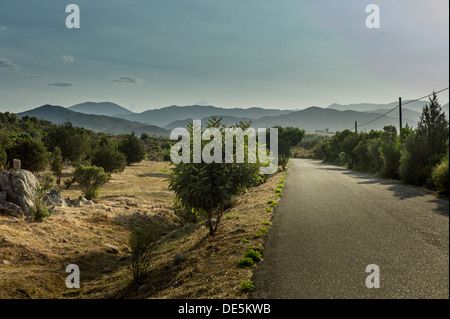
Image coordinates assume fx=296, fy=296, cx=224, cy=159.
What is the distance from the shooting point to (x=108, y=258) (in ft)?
37.1

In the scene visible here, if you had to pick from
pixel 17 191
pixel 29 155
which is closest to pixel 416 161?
pixel 17 191

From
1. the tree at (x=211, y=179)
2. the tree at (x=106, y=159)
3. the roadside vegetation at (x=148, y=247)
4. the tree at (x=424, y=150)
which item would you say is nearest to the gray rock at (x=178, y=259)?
the roadside vegetation at (x=148, y=247)

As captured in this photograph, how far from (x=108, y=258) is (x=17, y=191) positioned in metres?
5.28

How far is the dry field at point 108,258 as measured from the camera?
7.19 metres

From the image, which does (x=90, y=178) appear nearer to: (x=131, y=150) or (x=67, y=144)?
(x=67, y=144)

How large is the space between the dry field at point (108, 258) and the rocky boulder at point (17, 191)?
1140 mm

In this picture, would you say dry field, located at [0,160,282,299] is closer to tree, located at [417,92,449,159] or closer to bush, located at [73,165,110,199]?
bush, located at [73,165,110,199]

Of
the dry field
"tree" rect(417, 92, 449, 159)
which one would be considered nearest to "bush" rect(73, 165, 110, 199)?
the dry field

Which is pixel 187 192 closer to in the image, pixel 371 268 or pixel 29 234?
pixel 371 268

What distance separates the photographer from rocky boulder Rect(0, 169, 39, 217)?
12.5m

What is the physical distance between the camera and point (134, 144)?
164 feet
